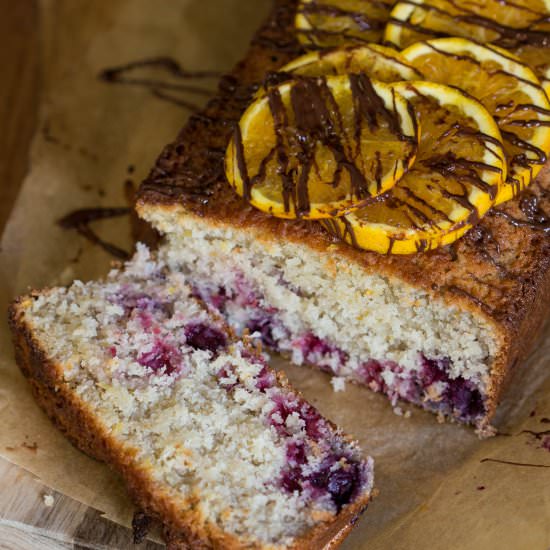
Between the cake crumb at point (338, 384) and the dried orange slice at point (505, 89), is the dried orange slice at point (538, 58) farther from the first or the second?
the cake crumb at point (338, 384)

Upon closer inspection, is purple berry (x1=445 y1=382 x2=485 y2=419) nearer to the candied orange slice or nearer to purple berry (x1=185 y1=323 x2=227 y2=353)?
purple berry (x1=185 y1=323 x2=227 y2=353)

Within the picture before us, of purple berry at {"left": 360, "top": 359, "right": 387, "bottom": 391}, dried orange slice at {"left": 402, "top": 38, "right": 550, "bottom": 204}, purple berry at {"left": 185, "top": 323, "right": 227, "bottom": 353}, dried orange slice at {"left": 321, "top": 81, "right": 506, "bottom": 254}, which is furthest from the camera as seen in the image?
purple berry at {"left": 360, "top": 359, "right": 387, "bottom": 391}

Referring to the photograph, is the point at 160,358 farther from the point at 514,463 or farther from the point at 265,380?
the point at 514,463

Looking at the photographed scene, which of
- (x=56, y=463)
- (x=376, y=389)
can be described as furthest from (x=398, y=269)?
(x=56, y=463)

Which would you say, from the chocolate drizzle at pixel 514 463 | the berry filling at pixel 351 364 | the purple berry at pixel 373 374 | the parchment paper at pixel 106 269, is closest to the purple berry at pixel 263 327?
the berry filling at pixel 351 364

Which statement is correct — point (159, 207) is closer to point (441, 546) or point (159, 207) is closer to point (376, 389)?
point (376, 389)

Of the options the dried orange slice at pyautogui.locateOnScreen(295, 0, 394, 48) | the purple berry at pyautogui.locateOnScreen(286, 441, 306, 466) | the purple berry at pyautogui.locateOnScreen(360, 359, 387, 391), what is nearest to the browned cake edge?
the purple berry at pyautogui.locateOnScreen(286, 441, 306, 466)
